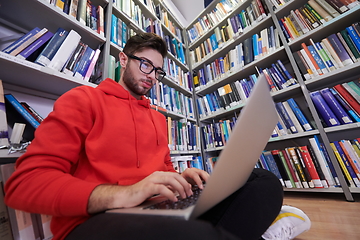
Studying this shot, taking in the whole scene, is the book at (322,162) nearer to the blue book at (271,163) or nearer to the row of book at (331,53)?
the blue book at (271,163)

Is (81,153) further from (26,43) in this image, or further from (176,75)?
(176,75)

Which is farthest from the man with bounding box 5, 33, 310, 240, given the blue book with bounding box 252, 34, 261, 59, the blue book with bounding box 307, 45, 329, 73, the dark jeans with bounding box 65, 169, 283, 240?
the blue book with bounding box 252, 34, 261, 59

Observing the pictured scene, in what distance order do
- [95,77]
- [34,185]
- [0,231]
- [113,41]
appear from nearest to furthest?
[34,185] < [0,231] < [95,77] < [113,41]

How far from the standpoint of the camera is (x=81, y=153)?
0.56 meters

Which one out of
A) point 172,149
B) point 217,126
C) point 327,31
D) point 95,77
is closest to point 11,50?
point 95,77

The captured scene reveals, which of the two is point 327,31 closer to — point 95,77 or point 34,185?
point 95,77

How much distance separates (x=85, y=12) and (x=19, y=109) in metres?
0.81

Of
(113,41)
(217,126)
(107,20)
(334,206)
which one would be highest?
(107,20)

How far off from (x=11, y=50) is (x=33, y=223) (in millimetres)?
810

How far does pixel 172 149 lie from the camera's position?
1443 mm

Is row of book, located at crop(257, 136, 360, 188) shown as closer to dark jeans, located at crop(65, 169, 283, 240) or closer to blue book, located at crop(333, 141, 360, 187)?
blue book, located at crop(333, 141, 360, 187)

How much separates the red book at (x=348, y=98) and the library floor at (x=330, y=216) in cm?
67

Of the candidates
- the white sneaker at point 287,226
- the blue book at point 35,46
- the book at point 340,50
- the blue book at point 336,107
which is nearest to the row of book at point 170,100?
the blue book at point 35,46

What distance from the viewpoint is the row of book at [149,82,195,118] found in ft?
4.82
